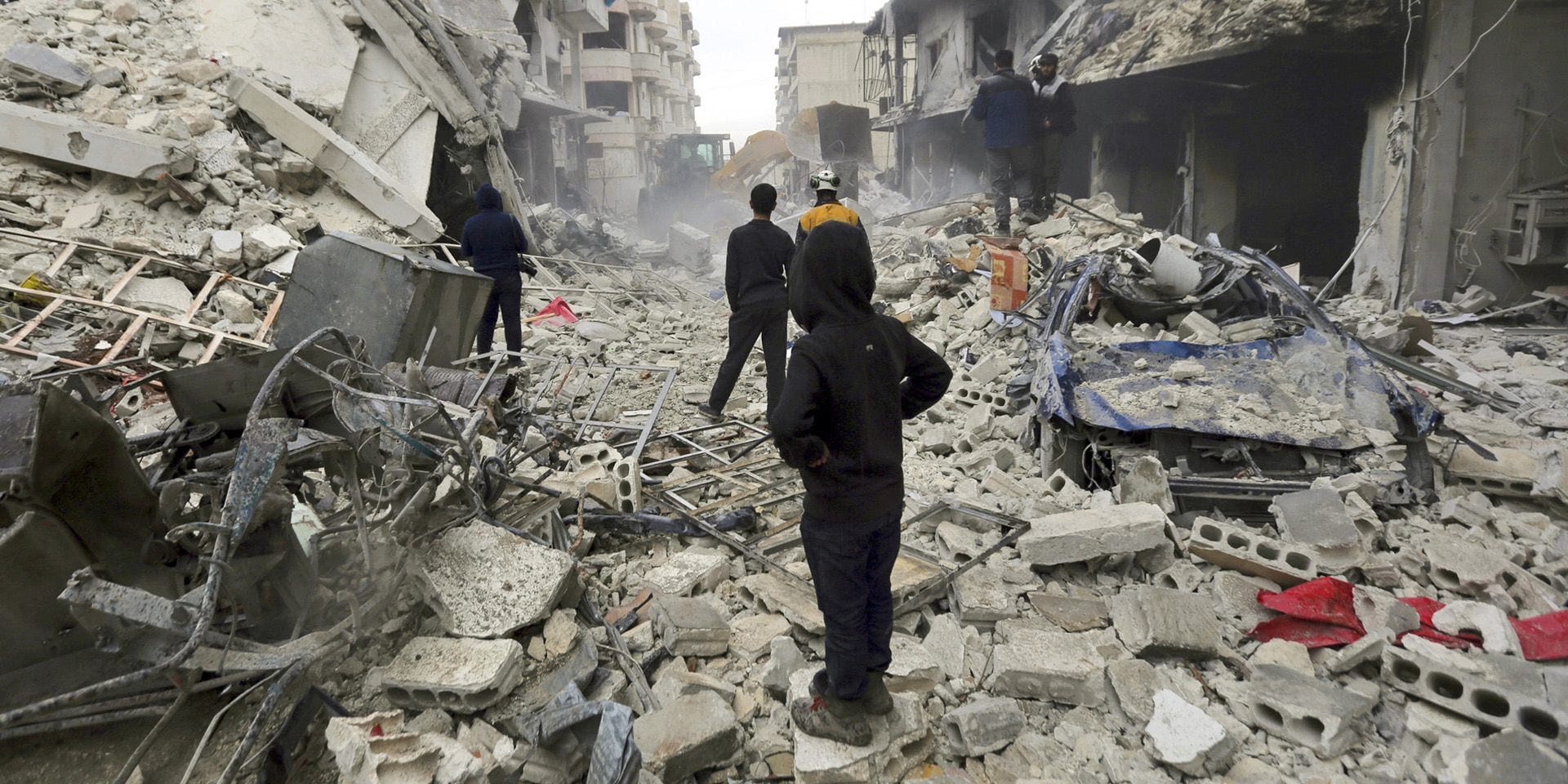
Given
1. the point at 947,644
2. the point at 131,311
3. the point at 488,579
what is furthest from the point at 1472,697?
the point at 131,311

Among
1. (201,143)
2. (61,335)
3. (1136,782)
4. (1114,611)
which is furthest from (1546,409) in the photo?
(201,143)

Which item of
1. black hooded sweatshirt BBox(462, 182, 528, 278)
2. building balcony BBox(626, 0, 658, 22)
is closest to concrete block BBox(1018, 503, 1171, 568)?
black hooded sweatshirt BBox(462, 182, 528, 278)

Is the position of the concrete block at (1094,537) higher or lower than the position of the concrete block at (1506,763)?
higher

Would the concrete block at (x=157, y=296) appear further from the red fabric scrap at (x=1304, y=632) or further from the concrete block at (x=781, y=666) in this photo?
the red fabric scrap at (x=1304, y=632)

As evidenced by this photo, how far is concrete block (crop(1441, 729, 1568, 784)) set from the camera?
6.95 feet

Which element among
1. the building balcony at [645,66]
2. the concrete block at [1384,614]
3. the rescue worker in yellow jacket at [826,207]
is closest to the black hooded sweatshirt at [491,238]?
the rescue worker in yellow jacket at [826,207]

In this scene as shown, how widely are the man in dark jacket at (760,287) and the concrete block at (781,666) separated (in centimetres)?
271

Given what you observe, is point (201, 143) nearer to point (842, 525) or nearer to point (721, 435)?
point (721, 435)

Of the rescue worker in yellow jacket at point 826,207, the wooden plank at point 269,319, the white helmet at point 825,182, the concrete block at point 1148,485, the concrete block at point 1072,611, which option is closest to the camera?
the concrete block at point 1072,611

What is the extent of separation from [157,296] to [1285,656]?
28.5 ft

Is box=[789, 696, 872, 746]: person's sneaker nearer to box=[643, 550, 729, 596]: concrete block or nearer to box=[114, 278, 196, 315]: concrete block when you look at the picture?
box=[643, 550, 729, 596]: concrete block

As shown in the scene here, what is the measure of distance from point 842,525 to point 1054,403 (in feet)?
8.02

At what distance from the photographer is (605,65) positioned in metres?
36.0

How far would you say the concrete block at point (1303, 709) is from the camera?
8.35 ft
